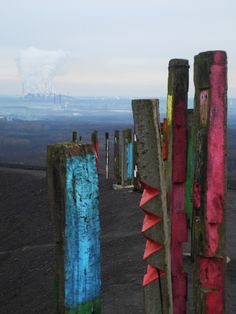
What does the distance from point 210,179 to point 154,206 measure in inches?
16.0

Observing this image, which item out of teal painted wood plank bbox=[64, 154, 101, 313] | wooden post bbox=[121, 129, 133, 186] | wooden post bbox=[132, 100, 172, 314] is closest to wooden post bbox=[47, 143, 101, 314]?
teal painted wood plank bbox=[64, 154, 101, 313]

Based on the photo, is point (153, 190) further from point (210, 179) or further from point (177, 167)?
point (177, 167)

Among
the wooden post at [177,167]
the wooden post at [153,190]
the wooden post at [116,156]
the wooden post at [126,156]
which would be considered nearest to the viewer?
the wooden post at [153,190]

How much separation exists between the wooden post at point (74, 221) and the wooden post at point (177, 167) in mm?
1230

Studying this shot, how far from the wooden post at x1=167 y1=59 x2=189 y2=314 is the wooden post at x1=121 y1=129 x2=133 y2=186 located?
30.9 feet

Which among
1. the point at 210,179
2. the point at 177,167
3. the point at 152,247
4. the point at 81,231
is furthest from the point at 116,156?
the point at 81,231

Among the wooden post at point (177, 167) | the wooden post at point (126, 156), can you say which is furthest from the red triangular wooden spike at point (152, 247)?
the wooden post at point (126, 156)

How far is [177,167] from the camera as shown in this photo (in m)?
3.70

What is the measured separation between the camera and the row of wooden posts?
2531 mm

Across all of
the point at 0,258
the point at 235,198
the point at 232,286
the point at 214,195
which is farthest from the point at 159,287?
the point at 235,198

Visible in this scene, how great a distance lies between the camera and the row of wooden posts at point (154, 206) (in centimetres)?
253

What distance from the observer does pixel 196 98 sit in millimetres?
3078

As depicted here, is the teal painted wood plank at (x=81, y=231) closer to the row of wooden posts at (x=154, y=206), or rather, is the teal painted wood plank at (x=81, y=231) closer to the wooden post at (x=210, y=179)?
the row of wooden posts at (x=154, y=206)

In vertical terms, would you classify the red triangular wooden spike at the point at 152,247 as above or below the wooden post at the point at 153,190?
below
